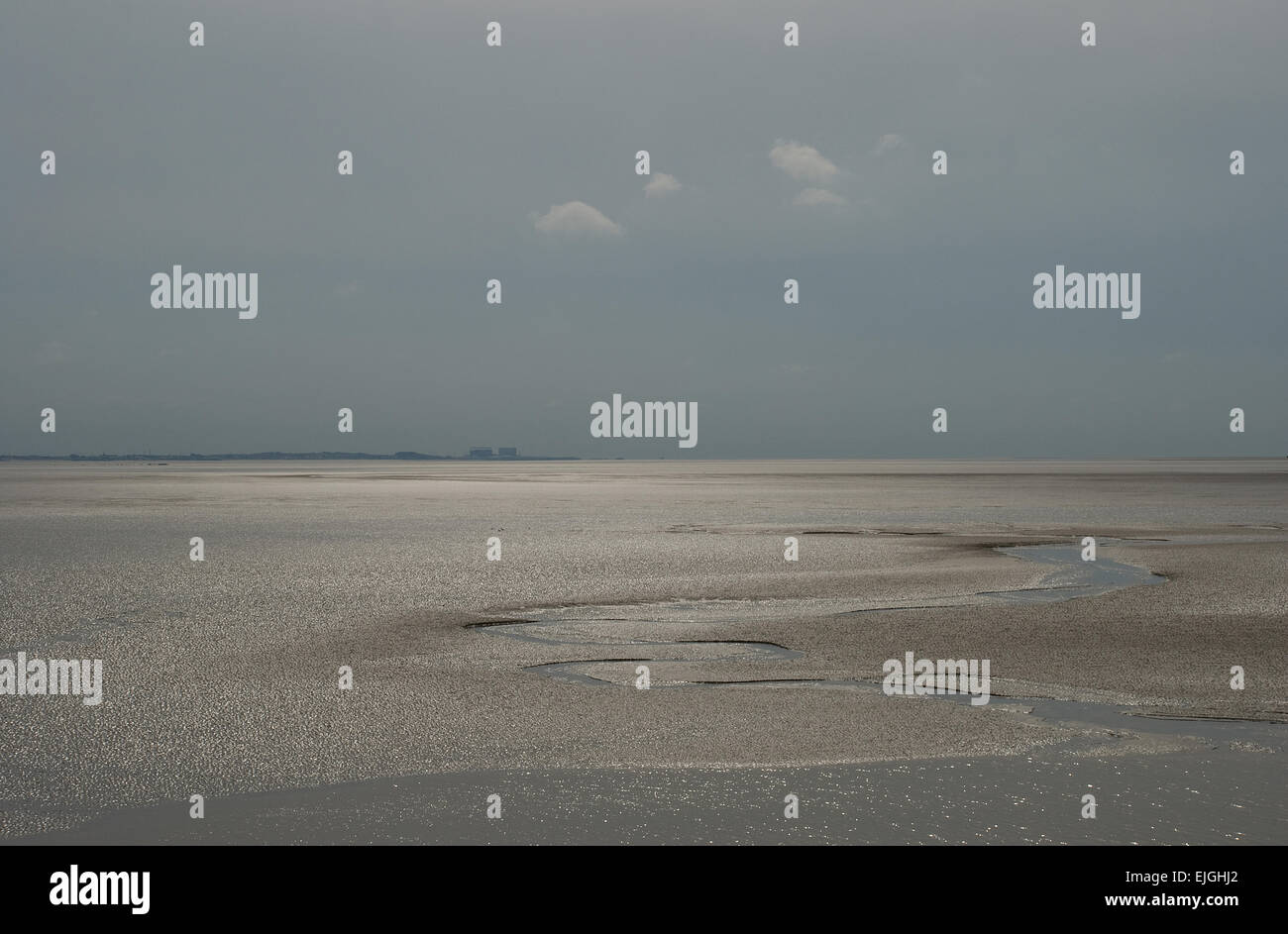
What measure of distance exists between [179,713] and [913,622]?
30.8ft

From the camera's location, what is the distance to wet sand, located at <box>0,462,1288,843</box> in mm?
7000

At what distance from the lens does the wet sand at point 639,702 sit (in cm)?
700

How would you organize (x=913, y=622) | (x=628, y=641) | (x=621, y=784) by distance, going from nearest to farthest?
(x=621, y=784), (x=628, y=641), (x=913, y=622)

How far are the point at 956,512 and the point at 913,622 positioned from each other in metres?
28.8

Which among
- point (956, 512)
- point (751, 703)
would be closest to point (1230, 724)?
point (751, 703)

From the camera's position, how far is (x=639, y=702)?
33.3ft
